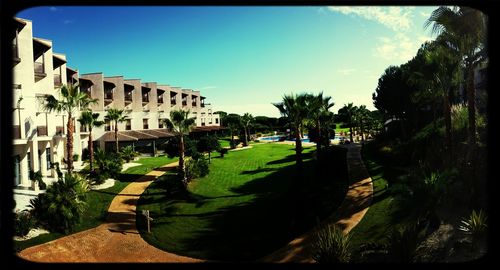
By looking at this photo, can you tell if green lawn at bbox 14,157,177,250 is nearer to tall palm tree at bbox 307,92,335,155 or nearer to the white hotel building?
the white hotel building

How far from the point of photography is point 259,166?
26.3m

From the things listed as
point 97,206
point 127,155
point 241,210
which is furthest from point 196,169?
point 127,155

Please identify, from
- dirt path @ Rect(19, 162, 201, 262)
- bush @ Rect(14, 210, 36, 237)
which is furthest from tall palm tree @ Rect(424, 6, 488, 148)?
bush @ Rect(14, 210, 36, 237)

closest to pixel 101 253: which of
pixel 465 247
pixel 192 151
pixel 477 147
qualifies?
pixel 465 247

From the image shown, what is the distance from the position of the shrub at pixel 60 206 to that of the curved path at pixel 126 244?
79 cm

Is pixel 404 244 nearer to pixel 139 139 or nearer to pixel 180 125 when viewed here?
pixel 180 125

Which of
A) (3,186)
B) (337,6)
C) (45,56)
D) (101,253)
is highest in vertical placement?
(45,56)

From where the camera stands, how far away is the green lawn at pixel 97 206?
10.4m

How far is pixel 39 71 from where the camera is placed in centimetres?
2123

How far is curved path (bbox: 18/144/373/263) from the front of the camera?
9.17 meters

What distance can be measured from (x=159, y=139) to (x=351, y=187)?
30.1 metres

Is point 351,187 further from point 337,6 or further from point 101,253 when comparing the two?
point 337,6

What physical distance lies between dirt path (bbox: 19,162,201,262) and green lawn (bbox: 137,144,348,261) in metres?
0.50

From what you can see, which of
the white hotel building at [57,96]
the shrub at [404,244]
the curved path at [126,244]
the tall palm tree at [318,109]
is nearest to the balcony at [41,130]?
the white hotel building at [57,96]
